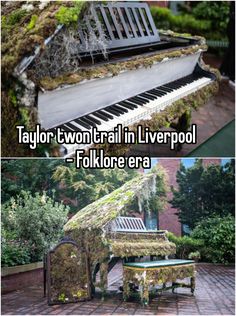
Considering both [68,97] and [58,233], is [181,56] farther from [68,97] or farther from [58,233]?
[58,233]

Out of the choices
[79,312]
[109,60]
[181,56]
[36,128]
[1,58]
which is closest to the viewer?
[1,58]

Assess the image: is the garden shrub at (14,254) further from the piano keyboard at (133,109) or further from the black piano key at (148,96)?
the black piano key at (148,96)

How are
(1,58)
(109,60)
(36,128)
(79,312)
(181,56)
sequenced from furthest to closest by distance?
1. (181,56)
2. (109,60)
3. (79,312)
4. (36,128)
5. (1,58)

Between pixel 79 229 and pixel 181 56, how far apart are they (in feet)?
6.08

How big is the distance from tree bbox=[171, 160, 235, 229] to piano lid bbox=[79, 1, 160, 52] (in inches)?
44.0

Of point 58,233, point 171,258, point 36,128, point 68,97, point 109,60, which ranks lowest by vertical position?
point 171,258

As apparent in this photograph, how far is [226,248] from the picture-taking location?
10.8ft

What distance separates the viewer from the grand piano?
253 centimetres

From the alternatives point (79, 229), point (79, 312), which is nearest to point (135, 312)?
point (79, 312)

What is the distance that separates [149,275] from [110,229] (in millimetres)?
411

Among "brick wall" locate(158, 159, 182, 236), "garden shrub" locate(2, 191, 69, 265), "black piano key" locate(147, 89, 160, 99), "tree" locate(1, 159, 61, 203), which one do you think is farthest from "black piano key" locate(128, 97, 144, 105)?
"garden shrub" locate(2, 191, 69, 265)

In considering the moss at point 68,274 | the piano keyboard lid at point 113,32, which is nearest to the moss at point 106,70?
the piano keyboard lid at point 113,32

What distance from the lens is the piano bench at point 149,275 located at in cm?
292

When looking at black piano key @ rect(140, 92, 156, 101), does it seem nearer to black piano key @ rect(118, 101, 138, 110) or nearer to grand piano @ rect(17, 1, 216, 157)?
grand piano @ rect(17, 1, 216, 157)
